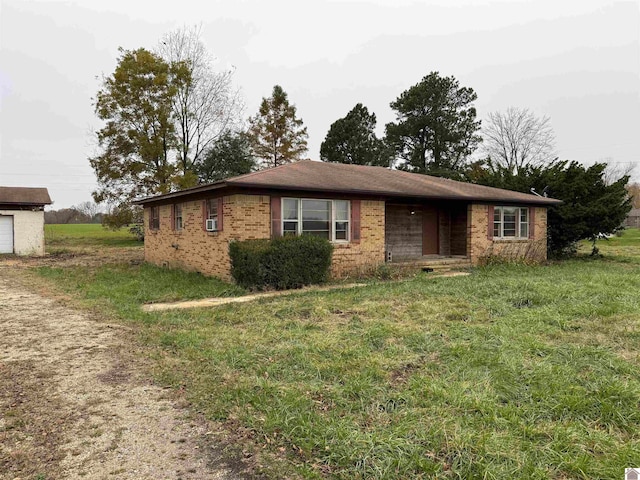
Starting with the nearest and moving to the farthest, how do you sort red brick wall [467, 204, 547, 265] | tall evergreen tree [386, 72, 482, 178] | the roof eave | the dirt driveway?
1. the dirt driveway
2. the roof eave
3. red brick wall [467, 204, 547, 265]
4. tall evergreen tree [386, 72, 482, 178]

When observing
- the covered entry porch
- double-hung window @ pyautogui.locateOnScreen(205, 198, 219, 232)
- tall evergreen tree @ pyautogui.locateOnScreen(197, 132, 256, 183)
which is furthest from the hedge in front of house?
tall evergreen tree @ pyautogui.locateOnScreen(197, 132, 256, 183)

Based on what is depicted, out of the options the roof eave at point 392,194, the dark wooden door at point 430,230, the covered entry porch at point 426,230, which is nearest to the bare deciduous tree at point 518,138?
the roof eave at point 392,194

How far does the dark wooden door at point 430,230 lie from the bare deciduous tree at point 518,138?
90.6ft

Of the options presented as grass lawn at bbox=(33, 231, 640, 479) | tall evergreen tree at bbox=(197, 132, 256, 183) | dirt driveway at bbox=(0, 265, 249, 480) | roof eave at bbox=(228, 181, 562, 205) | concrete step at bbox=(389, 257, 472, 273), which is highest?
tall evergreen tree at bbox=(197, 132, 256, 183)

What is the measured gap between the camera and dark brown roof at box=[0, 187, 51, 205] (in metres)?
20.2

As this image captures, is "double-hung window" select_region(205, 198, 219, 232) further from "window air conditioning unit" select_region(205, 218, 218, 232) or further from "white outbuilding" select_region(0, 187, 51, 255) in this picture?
"white outbuilding" select_region(0, 187, 51, 255)

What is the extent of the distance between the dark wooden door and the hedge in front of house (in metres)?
6.45

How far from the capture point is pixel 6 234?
2047cm

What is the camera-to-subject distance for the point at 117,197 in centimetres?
2770

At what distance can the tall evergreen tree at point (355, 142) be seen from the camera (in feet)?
114

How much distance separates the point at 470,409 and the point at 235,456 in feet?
6.51

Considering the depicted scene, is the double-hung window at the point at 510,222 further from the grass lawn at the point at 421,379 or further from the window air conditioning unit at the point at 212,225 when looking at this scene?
the window air conditioning unit at the point at 212,225

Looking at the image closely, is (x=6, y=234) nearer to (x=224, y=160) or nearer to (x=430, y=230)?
(x=224, y=160)

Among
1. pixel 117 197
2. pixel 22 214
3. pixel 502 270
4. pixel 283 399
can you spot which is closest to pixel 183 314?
pixel 283 399
